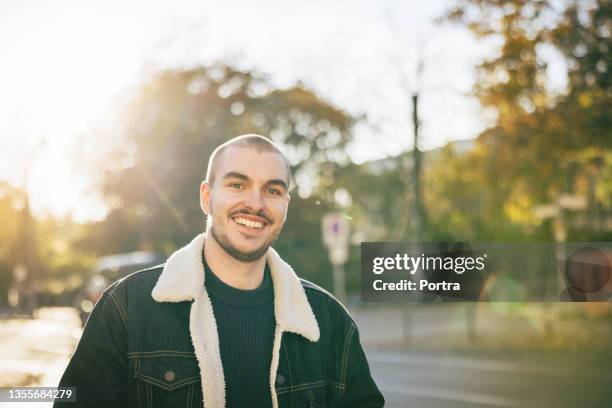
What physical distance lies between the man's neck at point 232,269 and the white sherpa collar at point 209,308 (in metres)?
0.06

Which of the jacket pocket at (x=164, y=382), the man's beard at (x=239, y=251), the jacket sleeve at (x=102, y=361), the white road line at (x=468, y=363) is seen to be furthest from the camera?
the white road line at (x=468, y=363)

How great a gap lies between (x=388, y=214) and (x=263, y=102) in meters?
7.65

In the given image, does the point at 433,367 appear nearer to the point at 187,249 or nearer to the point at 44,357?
the point at 44,357

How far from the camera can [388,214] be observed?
28.5 m

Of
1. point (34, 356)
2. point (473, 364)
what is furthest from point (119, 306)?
point (34, 356)

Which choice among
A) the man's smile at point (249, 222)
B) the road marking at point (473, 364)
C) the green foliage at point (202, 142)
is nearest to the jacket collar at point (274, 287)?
the man's smile at point (249, 222)

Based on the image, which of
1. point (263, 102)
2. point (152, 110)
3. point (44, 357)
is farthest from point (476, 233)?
point (44, 357)

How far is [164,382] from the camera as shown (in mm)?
2859

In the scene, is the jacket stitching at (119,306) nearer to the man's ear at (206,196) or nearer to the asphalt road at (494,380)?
the man's ear at (206,196)

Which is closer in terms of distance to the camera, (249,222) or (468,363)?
(249,222)

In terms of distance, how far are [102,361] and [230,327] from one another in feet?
1.64

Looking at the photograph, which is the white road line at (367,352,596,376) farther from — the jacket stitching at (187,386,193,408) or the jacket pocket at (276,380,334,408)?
the jacket stitching at (187,386,193,408)

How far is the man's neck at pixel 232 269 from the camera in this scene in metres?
3.09

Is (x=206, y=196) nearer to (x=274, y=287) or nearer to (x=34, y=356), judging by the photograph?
(x=274, y=287)
